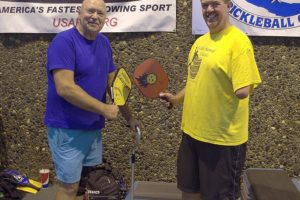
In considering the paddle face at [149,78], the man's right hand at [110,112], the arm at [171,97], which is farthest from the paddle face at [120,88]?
the arm at [171,97]

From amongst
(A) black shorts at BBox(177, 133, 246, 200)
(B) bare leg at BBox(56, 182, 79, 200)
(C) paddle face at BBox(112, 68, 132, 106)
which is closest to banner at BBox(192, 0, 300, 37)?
(C) paddle face at BBox(112, 68, 132, 106)

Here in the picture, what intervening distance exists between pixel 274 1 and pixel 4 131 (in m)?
3.01

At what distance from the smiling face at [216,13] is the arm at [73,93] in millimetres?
822

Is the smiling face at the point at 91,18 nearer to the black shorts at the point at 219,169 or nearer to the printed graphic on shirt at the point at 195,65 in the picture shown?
the printed graphic on shirt at the point at 195,65

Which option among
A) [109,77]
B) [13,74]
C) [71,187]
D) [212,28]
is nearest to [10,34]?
[13,74]

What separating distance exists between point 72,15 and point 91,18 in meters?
1.70

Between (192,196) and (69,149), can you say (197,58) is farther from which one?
(69,149)

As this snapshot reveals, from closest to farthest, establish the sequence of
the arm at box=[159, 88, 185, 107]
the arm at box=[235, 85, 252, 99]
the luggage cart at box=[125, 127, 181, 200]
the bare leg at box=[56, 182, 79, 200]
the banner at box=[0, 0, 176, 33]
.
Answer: the arm at box=[235, 85, 252, 99] < the bare leg at box=[56, 182, 79, 200] < the arm at box=[159, 88, 185, 107] < the luggage cart at box=[125, 127, 181, 200] < the banner at box=[0, 0, 176, 33]

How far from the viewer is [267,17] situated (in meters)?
4.07

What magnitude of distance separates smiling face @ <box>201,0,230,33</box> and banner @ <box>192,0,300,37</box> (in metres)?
1.59

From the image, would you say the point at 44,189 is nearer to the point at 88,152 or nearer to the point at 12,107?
the point at 12,107

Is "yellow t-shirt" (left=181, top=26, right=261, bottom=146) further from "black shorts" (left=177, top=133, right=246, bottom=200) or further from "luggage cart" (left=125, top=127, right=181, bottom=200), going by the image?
"luggage cart" (left=125, top=127, right=181, bottom=200)

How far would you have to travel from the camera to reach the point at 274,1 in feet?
13.3

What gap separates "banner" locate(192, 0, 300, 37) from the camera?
4043 millimetres
